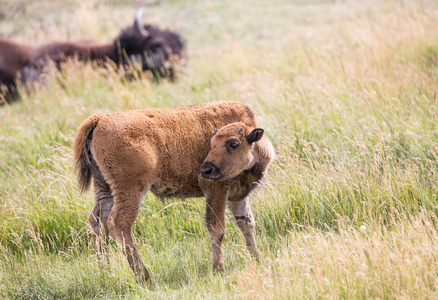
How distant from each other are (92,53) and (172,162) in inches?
335

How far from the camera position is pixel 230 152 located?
4.31 m

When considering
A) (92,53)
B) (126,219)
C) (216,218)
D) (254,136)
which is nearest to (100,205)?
(126,219)

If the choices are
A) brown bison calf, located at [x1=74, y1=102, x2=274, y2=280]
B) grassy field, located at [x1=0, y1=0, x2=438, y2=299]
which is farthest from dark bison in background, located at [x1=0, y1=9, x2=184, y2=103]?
brown bison calf, located at [x1=74, y1=102, x2=274, y2=280]

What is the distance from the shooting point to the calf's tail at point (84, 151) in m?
4.32

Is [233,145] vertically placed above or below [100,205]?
above

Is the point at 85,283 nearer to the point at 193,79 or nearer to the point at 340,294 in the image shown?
the point at 340,294

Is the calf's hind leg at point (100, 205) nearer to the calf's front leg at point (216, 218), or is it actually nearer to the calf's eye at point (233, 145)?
the calf's front leg at point (216, 218)

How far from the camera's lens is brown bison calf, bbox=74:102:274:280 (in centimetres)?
421

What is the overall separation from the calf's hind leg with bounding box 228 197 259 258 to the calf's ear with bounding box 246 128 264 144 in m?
0.72

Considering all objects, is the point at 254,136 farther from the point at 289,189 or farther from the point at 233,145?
the point at 289,189

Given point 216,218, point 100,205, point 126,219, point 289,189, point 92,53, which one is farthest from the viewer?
point 92,53

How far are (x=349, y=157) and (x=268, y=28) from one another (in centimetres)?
1086

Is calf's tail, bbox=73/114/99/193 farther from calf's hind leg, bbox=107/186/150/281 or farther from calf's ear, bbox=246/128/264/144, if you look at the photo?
calf's ear, bbox=246/128/264/144

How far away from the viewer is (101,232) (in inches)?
177
